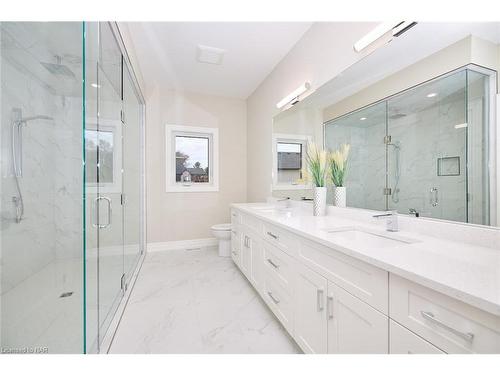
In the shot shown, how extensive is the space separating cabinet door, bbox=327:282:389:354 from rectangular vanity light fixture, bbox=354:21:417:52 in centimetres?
143

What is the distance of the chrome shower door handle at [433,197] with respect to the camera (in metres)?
1.15

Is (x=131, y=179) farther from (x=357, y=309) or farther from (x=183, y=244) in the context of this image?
(x=357, y=309)

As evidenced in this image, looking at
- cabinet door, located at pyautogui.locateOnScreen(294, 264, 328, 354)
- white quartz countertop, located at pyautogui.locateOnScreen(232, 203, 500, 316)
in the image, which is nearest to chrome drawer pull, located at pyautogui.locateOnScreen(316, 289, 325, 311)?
cabinet door, located at pyautogui.locateOnScreen(294, 264, 328, 354)

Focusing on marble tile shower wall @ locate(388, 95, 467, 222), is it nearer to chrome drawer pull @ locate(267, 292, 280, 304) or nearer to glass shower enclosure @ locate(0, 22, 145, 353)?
chrome drawer pull @ locate(267, 292, 280, 304)

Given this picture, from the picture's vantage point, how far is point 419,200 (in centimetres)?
124

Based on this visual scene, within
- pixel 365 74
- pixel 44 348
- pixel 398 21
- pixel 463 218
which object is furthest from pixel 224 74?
pixel 44 348

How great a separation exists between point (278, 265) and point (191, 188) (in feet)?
7.60

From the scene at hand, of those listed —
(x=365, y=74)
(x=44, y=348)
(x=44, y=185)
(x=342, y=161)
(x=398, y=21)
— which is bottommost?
(x=44, y=348)

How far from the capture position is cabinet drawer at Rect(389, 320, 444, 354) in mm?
667

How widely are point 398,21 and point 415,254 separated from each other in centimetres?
127

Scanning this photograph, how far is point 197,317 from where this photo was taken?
1.72 meters

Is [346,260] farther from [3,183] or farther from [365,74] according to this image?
[3,183]

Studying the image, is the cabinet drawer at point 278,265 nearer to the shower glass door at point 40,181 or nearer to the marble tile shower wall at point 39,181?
the shower glass door at point 40,181

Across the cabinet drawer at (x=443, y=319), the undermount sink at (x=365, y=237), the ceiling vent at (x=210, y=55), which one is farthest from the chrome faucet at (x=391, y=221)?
the ceiling vent at (x=210, y=55)
